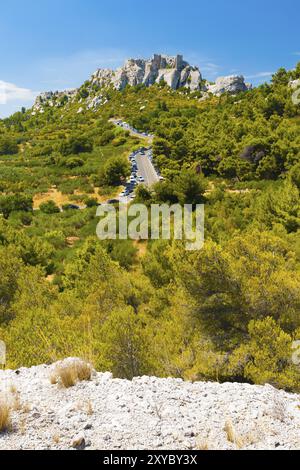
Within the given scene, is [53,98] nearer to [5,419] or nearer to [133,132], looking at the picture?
[133,132]

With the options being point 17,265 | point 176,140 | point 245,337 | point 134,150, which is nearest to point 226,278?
point 245,337

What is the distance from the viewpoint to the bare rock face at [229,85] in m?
98.8

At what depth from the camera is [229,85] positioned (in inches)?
3949

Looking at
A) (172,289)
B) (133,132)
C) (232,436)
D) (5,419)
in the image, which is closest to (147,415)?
(232,436)

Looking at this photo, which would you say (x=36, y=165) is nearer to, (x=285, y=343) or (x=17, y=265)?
(x=17, y=265)

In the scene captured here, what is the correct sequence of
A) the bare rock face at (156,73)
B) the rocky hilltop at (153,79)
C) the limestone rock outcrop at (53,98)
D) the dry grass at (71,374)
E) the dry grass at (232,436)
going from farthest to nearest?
the limestone rock outcrop at (53,98), the bare rock face at (156,73), the rocky hilltop at (153,79), the dry grass at (71,374), the dry grass at (232,436)

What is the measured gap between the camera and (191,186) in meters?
28.2

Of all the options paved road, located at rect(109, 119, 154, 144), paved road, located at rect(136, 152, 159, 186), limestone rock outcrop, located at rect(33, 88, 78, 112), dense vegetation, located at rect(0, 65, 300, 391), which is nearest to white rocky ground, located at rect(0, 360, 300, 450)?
dense vegetation, located at rect(0, 65, 300, 391)

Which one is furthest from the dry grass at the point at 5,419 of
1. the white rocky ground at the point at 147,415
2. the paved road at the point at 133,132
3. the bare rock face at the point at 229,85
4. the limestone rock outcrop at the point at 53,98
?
the limestone rock outcrop at the point at 53,98

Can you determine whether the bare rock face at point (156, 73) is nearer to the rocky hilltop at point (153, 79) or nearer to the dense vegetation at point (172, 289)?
the rocky hilltop at point (153, 79)

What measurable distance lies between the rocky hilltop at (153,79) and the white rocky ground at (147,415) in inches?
3836

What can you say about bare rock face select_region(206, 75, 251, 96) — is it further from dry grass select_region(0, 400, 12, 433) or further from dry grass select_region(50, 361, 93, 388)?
dry grass select_region(0, 400, 12, 433)

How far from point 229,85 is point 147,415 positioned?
10961 centimetres
